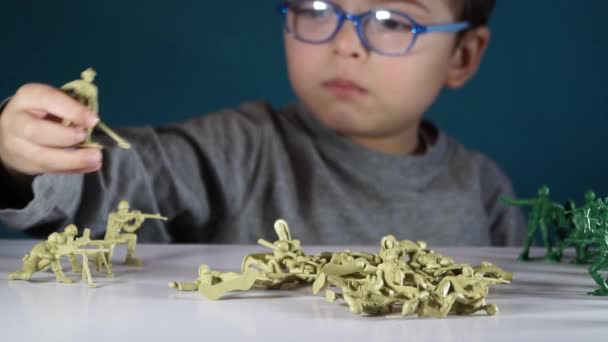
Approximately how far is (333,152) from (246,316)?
0.89 metres

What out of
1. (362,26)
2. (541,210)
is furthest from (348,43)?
(541,210)

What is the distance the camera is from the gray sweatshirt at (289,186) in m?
1.24

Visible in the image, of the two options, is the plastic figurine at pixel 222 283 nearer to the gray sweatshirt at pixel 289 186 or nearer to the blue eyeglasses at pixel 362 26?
the gray sweatshirt at pixel 289 186

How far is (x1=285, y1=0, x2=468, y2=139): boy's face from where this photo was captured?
49.7 inches

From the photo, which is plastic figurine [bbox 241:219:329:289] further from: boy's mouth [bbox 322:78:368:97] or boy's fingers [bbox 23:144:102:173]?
boy's mouth [bbox 322:78:368:97]

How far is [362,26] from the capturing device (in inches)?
49.5

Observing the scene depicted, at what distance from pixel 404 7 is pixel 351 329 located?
88cm

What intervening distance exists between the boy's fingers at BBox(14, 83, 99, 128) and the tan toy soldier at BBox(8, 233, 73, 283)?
86mm

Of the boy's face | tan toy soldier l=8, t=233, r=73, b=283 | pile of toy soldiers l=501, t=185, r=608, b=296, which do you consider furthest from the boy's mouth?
tan toy soldier l=8, t=233, r=73, b=283

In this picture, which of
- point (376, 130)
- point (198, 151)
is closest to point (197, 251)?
point (198, 151)

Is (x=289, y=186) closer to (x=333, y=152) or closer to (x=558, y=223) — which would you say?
(x=333, y=152)

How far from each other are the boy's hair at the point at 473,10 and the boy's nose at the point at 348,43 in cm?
20

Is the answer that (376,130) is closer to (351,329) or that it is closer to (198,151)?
(198,151)

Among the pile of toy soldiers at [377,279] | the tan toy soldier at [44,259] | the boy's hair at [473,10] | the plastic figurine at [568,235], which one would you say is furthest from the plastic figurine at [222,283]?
the boy's hair at [473,10]
